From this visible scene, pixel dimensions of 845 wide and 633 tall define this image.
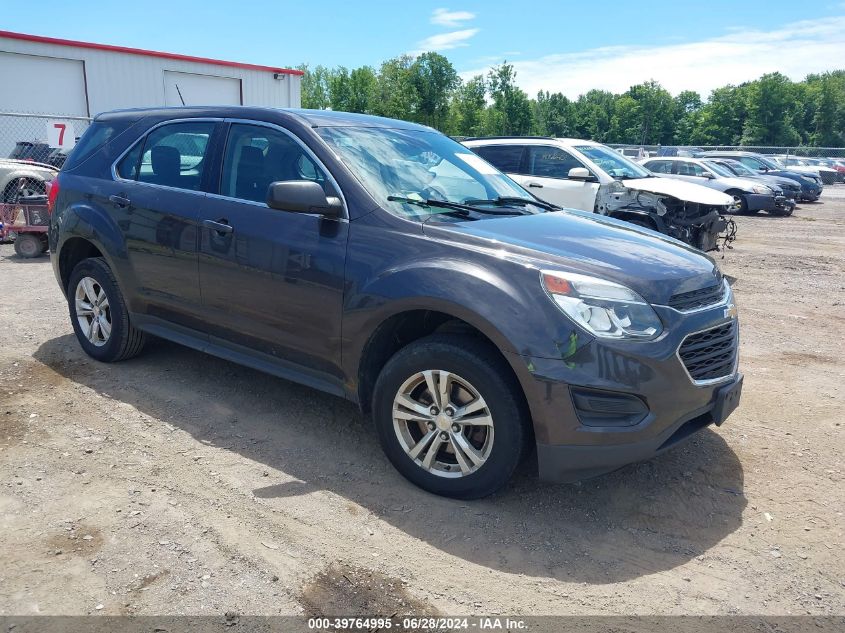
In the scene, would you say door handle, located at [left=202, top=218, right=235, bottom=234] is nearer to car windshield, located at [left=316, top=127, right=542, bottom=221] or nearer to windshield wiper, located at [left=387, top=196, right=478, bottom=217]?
car windshield, located at [left=316, top=127, right=542, bottom=221]

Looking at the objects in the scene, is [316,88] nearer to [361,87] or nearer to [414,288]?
[361,87]

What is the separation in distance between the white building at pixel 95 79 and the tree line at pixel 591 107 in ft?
73.9

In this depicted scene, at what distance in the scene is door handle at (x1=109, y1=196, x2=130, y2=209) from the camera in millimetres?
4773

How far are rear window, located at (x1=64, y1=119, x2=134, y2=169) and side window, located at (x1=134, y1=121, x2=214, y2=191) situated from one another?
31 cm

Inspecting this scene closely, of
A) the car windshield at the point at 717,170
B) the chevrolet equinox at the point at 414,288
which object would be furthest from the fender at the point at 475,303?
the car windshield at the point at 717,170

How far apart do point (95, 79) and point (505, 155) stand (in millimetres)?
21657

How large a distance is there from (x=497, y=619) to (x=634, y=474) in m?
1.52

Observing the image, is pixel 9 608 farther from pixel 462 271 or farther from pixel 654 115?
pixel 654 115

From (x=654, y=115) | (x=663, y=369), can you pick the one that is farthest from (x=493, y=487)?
(x=654, y=115)

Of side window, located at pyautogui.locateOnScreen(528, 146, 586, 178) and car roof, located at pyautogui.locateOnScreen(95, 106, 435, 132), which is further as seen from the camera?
side window, located at pyautogui.locateOnScreen(528, 146, 586, 178)

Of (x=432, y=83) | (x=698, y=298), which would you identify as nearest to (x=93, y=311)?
(x=698, y=298)

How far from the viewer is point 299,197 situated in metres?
3.60

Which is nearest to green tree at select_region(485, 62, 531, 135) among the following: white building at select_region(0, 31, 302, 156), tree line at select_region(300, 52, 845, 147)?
tree line at select_region(300, 52, 845, 147)

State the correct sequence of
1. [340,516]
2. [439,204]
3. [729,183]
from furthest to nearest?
[729,183]
[439,204]
[340,516]
